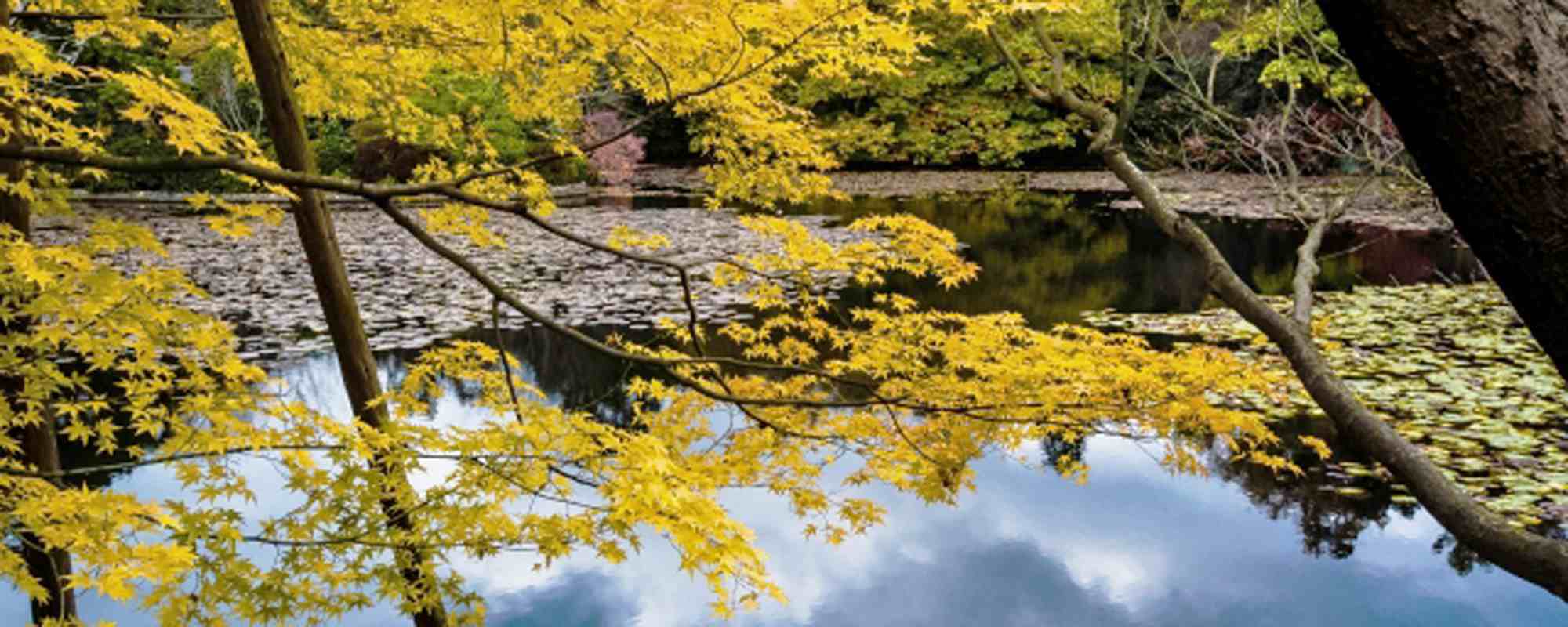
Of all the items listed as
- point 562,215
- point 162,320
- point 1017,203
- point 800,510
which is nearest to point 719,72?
point 800,510

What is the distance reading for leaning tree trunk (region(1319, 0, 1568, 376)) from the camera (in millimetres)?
788

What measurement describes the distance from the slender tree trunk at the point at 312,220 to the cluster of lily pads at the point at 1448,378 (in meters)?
3.71

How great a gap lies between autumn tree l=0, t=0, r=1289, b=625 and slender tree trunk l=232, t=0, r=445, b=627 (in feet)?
0.03

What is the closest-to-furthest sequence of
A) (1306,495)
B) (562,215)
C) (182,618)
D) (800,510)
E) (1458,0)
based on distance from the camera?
(1458,0) < (182,618) < (800,510) < (1306,495) < (562,215)

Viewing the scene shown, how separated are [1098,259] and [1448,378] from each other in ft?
18.2

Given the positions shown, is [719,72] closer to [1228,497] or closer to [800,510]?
[800,510]

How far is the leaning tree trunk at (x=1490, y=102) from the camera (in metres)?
0.79

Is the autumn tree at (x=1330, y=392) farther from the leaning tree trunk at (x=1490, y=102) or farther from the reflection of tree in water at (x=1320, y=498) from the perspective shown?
the reflection of tree in water at (x=1320, y=498)

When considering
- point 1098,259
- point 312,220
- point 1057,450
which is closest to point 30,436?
point 312,220

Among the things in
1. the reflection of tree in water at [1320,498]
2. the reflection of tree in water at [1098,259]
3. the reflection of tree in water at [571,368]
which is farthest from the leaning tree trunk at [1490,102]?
the reflection of tree in water at [1098,259]

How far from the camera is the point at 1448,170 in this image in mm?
835

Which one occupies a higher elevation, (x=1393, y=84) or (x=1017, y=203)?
(x=1393, y=84)

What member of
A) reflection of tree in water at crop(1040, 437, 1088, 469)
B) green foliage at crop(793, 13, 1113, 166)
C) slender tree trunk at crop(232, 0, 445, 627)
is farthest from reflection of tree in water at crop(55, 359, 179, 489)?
green foliage at crop(793, 13, 1113, 166)

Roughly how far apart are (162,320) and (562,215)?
13.7 m
